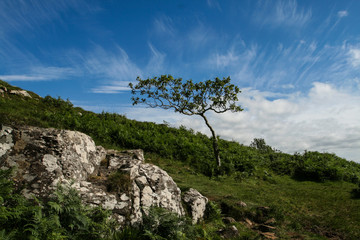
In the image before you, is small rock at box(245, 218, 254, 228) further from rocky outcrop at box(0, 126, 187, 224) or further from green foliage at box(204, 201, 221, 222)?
rocky outcrop at box(0, 126, 187, 224)

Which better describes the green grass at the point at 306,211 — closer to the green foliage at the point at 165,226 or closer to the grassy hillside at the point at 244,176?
the grassy hillside at the point at 244,176

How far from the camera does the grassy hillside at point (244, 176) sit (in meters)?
9.71

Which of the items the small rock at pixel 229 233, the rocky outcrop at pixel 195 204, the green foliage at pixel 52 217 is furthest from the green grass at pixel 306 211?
the green foliage at pixel 52 217

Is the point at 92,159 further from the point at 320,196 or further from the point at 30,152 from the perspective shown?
the point at 320,196

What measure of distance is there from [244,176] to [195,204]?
1271 centimetres

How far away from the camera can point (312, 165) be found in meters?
23.4

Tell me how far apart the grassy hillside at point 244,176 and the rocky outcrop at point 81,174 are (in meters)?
1.32

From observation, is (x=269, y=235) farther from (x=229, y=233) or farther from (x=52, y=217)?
(x=52, y=217)

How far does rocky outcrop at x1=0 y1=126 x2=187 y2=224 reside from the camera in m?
6.52

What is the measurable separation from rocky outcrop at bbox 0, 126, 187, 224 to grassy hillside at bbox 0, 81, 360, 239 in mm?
1320

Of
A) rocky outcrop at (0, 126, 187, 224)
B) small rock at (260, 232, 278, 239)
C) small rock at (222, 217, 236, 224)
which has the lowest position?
small rock at (260, 232, 278, 239)

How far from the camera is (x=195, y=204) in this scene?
29.5 ft

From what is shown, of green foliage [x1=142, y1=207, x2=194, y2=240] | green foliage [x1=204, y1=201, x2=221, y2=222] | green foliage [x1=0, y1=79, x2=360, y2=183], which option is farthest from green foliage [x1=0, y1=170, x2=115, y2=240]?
green foliage [x1=0, y1=79, x2=360, y2=183]

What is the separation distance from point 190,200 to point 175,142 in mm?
15859
